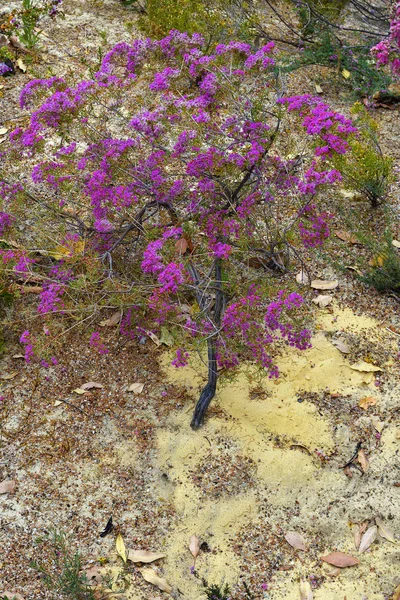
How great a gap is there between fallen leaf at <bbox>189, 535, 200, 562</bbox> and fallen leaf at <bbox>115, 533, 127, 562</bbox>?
29cm

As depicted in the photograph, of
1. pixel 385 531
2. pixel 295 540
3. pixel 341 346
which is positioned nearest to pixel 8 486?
pixel 295 540

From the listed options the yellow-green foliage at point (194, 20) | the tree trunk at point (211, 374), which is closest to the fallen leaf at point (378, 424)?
the tree trunk at point (211, 374)

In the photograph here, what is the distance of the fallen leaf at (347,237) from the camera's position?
4.28 m

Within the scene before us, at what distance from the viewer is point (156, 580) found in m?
2.72

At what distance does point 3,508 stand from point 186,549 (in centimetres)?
87

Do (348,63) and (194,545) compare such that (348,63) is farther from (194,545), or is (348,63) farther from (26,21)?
(194,545)

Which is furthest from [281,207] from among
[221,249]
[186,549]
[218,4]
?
[218,4]

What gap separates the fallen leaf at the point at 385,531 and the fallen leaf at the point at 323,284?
1.49 meters

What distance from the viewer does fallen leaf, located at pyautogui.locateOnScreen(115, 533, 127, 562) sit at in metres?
2.79

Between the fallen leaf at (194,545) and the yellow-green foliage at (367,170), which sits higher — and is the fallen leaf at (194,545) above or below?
below

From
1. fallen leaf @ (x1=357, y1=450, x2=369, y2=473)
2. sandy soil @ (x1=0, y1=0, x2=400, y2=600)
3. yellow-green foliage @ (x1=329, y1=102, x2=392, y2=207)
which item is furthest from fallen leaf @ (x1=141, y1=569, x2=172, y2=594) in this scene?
yellow-green foliage @ (x1=329, y1=102, x2=392, y2=207)

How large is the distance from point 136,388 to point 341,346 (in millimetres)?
1159

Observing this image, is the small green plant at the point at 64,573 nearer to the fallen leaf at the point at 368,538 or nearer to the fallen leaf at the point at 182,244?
the fallen leaf at the point at 368,538

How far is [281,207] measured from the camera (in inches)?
178
